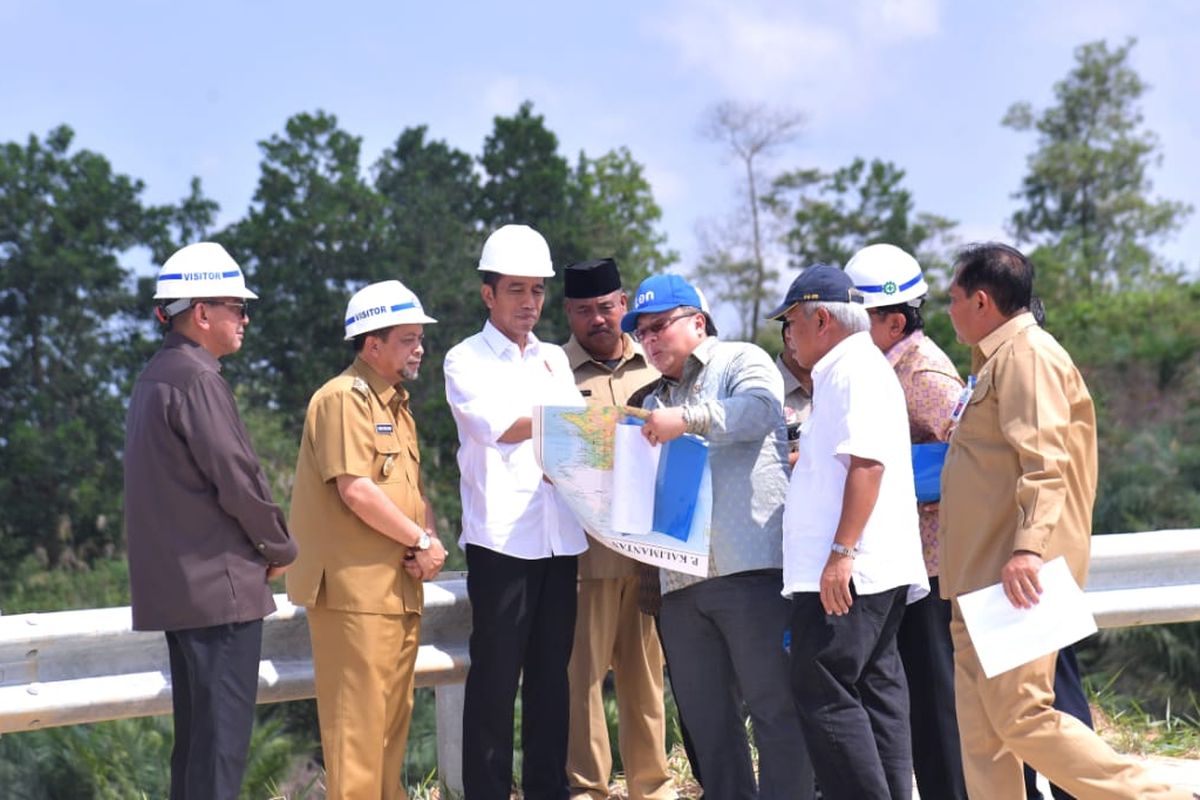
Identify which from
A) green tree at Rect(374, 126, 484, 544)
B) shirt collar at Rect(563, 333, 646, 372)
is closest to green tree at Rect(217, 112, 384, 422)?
green tree at Rect(374, 126, 484, 544)

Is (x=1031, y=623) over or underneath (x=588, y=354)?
underneath

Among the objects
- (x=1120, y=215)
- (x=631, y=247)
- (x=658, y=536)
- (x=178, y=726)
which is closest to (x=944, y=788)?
(x=658, y=536)

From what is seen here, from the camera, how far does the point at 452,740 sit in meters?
5.40

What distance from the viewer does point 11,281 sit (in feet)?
84.7

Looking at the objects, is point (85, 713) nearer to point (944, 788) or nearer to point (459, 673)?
point (459, 673)

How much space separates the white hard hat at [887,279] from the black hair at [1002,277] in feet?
1.63

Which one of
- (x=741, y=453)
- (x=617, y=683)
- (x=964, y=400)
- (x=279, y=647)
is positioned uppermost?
(x=964, y=400)

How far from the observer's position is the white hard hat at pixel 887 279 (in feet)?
16.6

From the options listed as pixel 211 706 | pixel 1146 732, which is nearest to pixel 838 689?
pixel 211 706

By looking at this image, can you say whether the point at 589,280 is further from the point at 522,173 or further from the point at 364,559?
the point at 522,173

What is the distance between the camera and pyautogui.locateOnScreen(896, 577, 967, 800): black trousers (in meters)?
4.98

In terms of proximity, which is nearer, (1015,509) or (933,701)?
(1015,509)

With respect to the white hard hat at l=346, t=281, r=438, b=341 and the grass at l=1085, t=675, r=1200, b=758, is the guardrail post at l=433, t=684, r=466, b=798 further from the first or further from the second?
the grass at l=1085, t=675, r=1200, b=758

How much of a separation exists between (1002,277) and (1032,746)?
1387 mm
